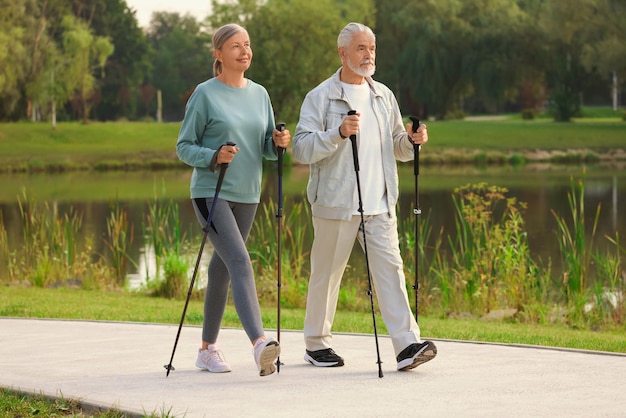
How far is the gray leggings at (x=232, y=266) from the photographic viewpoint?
623cm

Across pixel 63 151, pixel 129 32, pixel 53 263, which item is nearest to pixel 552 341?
pixel 53 263

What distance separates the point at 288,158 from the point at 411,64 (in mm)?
22265

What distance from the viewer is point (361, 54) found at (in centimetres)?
646

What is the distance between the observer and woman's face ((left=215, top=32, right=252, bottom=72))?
6.40m

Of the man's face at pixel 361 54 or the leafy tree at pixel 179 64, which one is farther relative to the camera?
the leafy tree at pixel 179 64

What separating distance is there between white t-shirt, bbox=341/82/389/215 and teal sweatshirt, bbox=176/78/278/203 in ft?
1.79

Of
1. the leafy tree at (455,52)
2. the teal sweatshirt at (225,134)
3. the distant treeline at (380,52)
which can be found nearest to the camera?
the teal sweatshirt at (225,134)

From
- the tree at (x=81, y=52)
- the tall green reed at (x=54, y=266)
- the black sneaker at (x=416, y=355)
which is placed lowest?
the tall green reed at (x=54, y=266)

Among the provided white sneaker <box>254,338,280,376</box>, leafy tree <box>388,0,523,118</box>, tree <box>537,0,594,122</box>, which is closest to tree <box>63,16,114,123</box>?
leafy tree <box>388,0,523,118</box>

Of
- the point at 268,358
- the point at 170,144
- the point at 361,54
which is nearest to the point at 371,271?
the point at 268,358

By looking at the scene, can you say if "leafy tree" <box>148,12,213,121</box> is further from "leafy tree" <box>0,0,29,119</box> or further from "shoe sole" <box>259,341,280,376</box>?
"shoe sole" <box>259,341,280,376</box>

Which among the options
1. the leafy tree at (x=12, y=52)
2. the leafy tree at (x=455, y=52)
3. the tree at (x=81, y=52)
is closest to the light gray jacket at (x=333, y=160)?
the leafy tree at (x=12, y=52)

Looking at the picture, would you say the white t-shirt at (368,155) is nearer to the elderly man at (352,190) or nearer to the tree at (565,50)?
the elderly man at (352,190)

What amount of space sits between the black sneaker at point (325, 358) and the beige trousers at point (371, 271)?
31 mm
